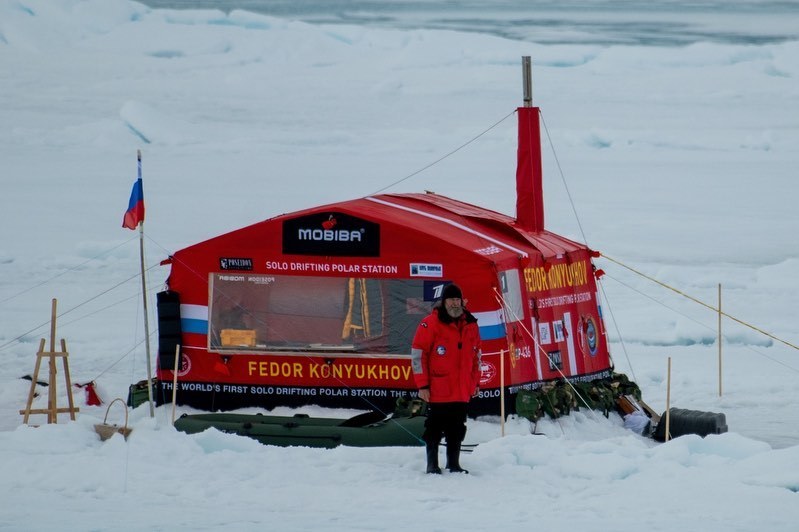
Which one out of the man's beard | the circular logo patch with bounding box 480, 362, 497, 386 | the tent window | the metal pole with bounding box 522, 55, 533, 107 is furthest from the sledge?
the metal pole with bounding box 522, 55, 533, 107

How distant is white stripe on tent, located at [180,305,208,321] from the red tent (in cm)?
1

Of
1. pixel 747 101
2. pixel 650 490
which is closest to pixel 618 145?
pixel 747 101

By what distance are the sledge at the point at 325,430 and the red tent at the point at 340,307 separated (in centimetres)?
116

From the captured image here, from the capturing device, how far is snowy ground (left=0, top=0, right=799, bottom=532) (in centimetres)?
845

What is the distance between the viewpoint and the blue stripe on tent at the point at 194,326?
1287 cm

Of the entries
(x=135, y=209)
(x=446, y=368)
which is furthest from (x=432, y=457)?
(x=135, y=209)

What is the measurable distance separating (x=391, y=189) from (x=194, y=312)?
751 inches

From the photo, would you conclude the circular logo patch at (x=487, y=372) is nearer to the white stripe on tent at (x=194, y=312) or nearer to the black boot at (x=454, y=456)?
the white stripe on tent at (x=194, y=312)

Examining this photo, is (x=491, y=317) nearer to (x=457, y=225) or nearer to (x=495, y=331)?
(x=495, y=331)

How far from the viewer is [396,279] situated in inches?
492

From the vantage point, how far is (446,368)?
354 inches

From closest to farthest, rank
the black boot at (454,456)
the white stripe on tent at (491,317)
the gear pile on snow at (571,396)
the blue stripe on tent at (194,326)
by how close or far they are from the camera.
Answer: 1. the black boot at (454,456)
2. the gear pile on snow at (571,396)
3. the white stripe on tent at (491,317)
4. the blue stripe on tent at (194,326)

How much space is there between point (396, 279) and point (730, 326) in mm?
7532

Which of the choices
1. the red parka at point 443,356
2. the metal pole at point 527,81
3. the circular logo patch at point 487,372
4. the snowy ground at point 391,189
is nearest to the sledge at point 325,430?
the snowy ground at point 391,189
